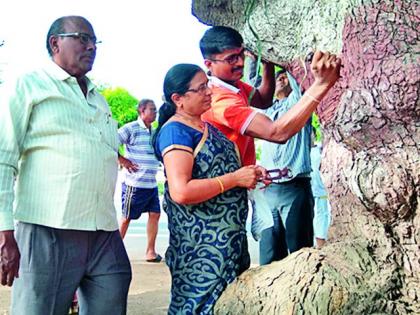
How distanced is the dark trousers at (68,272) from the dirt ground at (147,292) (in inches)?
80.9

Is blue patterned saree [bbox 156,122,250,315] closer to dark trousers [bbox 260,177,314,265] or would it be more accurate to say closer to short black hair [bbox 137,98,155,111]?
dark trousers [bbox 260,177,314,265]

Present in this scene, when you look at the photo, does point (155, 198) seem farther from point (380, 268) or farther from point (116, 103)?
point (116, 103)

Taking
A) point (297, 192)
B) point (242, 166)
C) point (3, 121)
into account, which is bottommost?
point (297, 192)

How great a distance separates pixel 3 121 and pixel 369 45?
1.55 m

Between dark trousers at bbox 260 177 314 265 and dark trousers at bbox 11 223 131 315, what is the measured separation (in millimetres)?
1744

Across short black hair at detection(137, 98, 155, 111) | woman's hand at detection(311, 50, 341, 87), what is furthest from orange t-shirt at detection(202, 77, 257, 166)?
short black hair at detection(137, 98, 155, 111)

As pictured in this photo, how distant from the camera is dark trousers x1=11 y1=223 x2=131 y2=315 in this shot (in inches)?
103

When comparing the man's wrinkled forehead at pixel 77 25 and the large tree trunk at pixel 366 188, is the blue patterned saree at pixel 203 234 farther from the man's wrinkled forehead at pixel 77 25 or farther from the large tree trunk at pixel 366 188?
the man's wrinkled forehead at pixel 77 25

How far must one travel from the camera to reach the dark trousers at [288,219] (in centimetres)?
439

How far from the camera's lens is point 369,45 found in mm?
2684

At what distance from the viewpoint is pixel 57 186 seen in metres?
2.63

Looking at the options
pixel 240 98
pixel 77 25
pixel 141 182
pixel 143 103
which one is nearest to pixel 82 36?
pixel 77 25

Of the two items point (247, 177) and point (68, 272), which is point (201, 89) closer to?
point (247, 177)

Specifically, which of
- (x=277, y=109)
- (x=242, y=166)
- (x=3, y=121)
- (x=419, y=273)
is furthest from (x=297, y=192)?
(x=3, y=121)
